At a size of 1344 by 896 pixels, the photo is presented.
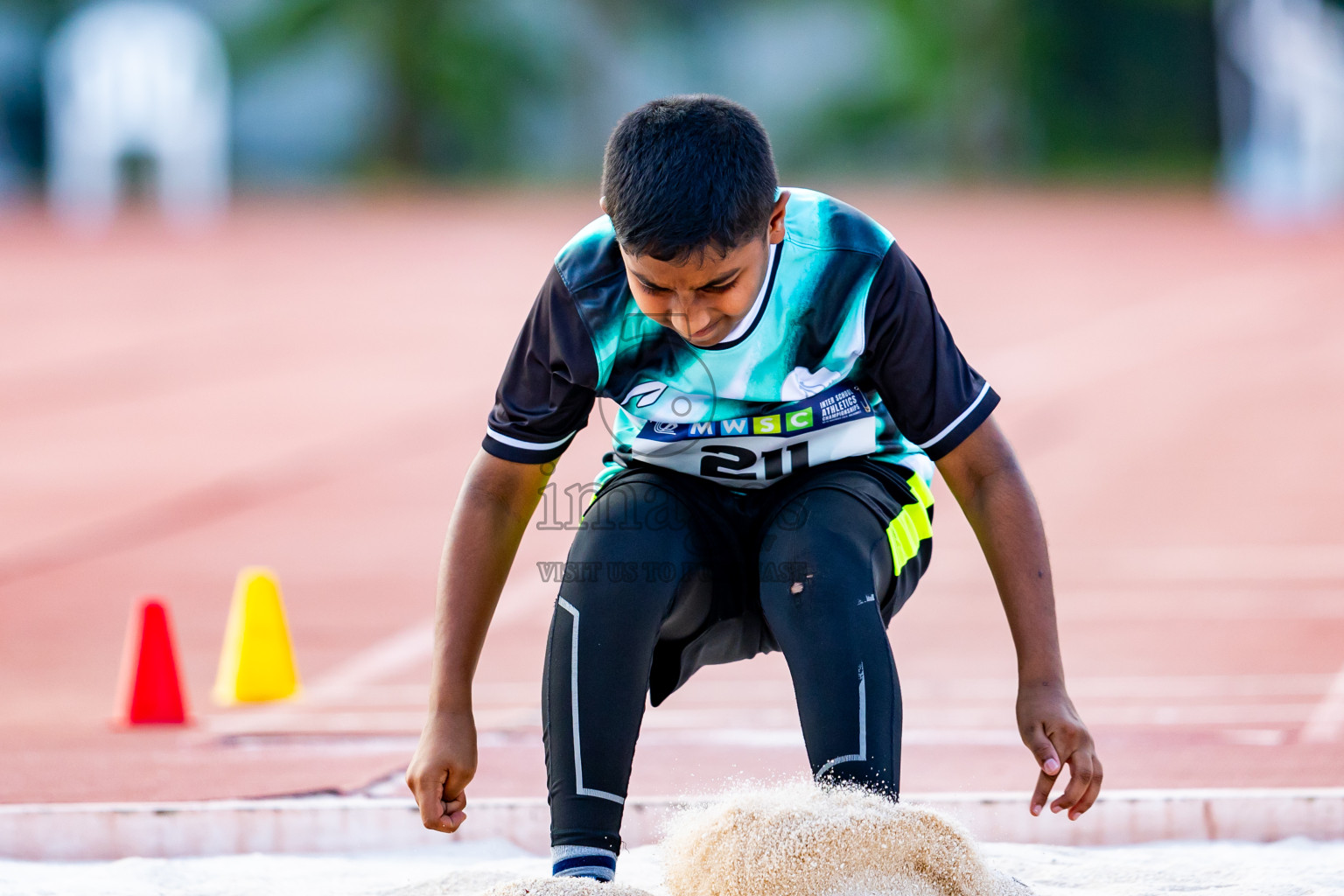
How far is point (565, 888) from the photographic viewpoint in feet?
7.98

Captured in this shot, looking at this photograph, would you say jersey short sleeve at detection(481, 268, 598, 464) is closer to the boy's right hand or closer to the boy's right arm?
the boy's right arm

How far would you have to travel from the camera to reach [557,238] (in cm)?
2214

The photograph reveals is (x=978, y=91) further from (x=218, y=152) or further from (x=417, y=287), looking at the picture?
(x=417, y=287)

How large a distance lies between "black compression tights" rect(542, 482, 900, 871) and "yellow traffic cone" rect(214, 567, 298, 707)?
2.48m

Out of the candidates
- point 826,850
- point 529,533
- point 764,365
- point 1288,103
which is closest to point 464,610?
point 764,365

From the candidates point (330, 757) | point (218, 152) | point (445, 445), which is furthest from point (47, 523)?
point (218, 152)

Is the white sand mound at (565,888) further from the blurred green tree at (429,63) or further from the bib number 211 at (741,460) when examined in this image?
the blurred green tree at (429,63)

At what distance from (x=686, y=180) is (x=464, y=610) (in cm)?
81

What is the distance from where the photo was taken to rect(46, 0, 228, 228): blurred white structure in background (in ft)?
83.8

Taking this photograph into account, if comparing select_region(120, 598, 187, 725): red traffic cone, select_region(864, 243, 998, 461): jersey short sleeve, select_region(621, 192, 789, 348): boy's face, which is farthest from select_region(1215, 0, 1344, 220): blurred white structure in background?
select_region(621, 192, 789, 348): boy's face

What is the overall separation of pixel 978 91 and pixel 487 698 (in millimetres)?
32289

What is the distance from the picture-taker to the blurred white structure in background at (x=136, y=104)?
25.5 m

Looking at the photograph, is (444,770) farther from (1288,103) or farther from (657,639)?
(1288,103)

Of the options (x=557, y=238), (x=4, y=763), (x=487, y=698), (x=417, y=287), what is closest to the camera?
(x=4, y=763)
